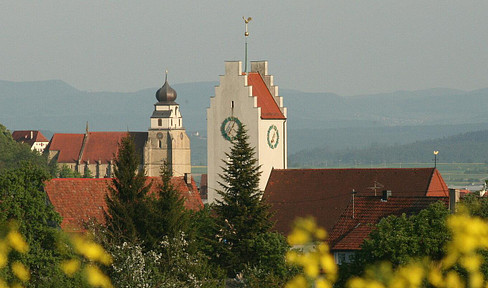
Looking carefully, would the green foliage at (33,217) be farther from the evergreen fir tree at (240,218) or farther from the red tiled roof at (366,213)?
the red tiled roof at (366,213)

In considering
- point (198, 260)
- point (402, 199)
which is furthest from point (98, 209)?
point (198, 260)

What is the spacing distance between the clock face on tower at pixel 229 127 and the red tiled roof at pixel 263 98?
1589mm

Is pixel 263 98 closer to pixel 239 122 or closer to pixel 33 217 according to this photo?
pixel 239 122

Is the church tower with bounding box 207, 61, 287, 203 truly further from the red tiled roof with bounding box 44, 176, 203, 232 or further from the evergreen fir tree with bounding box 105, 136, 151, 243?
the evergreen fir tree with bounding box 105, 136, 151, 243

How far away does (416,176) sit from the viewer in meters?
57.5

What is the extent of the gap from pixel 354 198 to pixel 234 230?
814cm

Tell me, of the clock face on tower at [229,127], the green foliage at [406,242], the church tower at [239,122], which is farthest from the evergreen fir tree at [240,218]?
the clock face on tower at [229,127]

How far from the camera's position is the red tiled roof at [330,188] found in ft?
186

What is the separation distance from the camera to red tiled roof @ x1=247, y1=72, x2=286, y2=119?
65.6 metres

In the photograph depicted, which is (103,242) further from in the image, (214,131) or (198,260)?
(214,131)

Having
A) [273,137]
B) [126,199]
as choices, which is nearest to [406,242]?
[126,199]

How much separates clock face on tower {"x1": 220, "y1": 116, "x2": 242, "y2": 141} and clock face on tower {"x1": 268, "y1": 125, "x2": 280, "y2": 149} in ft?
7.07

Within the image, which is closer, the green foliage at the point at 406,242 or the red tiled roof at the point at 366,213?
the green foliage at the point at 406,242

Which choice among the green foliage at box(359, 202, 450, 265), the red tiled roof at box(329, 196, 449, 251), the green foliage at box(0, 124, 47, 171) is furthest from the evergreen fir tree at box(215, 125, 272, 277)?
the green foliage at box(0, 124, 47, 171)
